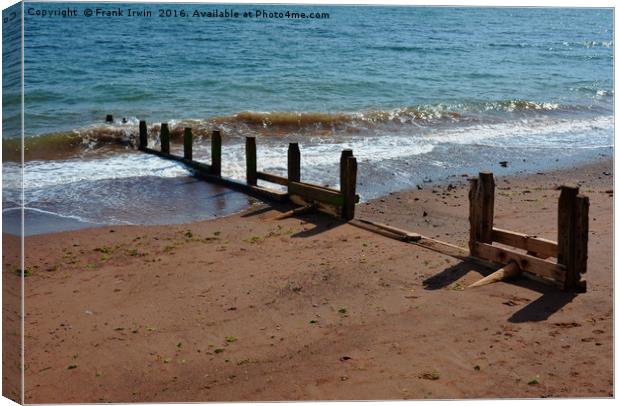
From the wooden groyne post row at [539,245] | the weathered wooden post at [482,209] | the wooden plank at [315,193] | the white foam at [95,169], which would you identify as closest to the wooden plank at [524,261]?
the wooden groyne post row at [539,245]

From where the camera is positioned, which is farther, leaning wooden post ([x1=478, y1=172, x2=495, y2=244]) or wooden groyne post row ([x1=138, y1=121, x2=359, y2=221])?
wooden groyne post row ([x1=138, y1=121, x2=359, y2=221])

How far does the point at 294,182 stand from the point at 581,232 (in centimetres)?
515

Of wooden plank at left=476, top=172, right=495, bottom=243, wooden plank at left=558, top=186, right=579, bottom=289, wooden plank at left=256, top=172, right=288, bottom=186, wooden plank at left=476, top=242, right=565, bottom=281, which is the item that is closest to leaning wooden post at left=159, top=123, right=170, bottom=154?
wooden plank at left=256, top=172, right=288, bottom=186

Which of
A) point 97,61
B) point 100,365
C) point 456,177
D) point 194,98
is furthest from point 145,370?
point 194,98

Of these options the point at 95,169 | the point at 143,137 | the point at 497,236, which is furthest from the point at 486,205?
the point at 143,137

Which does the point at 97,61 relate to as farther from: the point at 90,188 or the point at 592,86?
the point at 592,86

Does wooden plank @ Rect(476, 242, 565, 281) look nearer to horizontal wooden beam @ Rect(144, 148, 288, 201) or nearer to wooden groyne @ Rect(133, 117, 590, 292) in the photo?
wooden groyne @ Rect(133, 117, 590, 292)

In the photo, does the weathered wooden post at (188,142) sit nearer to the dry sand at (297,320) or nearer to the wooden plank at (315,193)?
the wooden plank at (315,193)

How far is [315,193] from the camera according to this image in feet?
37.0

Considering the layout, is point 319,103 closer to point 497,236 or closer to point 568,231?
point 497,236

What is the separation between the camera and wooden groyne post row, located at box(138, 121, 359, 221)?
10766 mm

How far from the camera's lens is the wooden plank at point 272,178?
481 inches

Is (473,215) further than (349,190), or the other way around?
(349,190)

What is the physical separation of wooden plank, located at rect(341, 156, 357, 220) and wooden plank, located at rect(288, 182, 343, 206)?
0.08 metres
